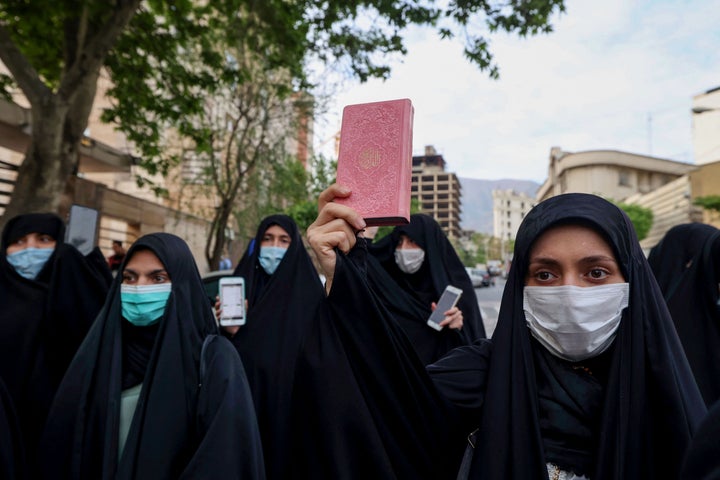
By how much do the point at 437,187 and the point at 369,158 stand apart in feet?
378

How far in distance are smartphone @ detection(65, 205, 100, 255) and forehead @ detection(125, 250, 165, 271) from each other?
2.73 m

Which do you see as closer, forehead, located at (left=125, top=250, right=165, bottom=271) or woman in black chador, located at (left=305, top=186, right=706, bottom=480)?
woman in black chador, located at (left=305, top=186, right=706, bottom=480)

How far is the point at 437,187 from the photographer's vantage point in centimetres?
11475

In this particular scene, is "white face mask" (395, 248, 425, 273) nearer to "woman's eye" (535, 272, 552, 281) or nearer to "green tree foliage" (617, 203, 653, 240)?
"woman's eye" (535, 272, 552, 281)

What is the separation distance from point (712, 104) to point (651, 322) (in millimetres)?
33717

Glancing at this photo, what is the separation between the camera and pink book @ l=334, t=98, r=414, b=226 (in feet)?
4.14

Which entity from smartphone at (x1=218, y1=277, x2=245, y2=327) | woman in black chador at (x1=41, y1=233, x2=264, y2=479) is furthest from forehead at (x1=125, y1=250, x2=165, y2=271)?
smartphone at (x1=218, y1=277, x2=245, y2=327)

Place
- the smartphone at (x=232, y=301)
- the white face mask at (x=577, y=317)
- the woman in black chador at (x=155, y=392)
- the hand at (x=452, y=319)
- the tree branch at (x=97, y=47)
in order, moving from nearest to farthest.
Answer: the white face mask at (x=577, y=317) → the woman in black chador at (x=155, y=392) → the smartphone at (x=232, y=301) → the hand at (x=452, y=319) → the tree branch at (x=97, y=47)

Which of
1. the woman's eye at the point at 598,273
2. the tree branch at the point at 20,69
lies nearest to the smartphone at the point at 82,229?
the tree branch at the point at 20,69

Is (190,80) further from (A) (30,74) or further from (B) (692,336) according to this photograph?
(B) (692,336)

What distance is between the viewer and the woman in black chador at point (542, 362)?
1.28m

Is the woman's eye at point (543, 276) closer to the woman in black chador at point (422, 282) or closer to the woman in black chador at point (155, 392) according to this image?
the woman in black chador at point (155, 392)

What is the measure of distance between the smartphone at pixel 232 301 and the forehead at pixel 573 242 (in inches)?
80.3

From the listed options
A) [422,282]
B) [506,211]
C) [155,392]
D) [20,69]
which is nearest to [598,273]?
[155,392]
